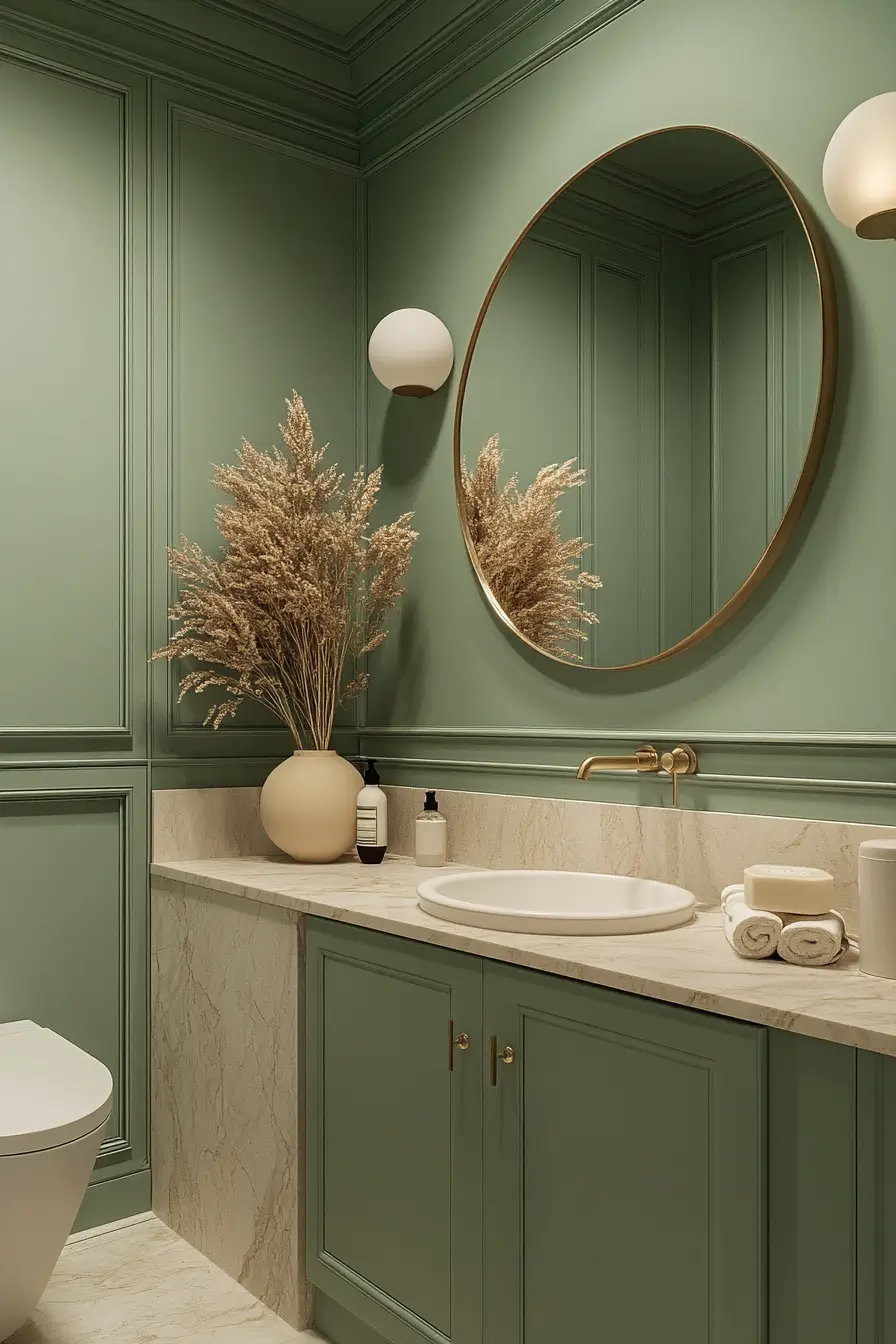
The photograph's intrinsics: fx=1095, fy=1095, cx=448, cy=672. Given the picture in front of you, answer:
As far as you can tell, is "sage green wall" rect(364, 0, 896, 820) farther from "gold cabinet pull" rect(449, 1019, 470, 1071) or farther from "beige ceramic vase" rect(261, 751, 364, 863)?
"gold cabinet pull" rect(449, 1019, 470, 1071)

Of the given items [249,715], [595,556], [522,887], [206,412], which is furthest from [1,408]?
[522,887]

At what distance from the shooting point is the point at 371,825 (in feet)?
7.58

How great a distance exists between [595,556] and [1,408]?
124 cm

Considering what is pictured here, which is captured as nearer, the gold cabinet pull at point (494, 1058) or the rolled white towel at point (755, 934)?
the rolled white towel at point (755, 934)

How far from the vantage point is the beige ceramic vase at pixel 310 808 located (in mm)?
2303

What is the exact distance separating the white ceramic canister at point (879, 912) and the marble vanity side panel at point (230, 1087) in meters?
0.98

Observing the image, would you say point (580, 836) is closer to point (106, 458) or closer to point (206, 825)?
point (206, 825)

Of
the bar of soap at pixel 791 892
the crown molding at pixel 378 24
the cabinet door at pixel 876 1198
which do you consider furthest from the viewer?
the crown molding at pixel 378 24

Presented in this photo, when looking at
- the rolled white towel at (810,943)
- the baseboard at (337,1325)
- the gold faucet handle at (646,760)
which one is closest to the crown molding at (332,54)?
the gold faucet handle at (646,760)

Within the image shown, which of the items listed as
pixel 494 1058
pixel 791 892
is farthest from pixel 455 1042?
pixel 791 892

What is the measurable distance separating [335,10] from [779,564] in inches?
70.8

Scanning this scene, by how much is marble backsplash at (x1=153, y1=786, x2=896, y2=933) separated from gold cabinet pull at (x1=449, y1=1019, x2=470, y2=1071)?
0.50m

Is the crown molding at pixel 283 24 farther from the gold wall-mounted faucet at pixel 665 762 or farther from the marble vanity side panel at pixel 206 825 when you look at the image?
the gold wall-mounted faucet at pixel 665 762

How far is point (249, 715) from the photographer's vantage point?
2562 millimetres
